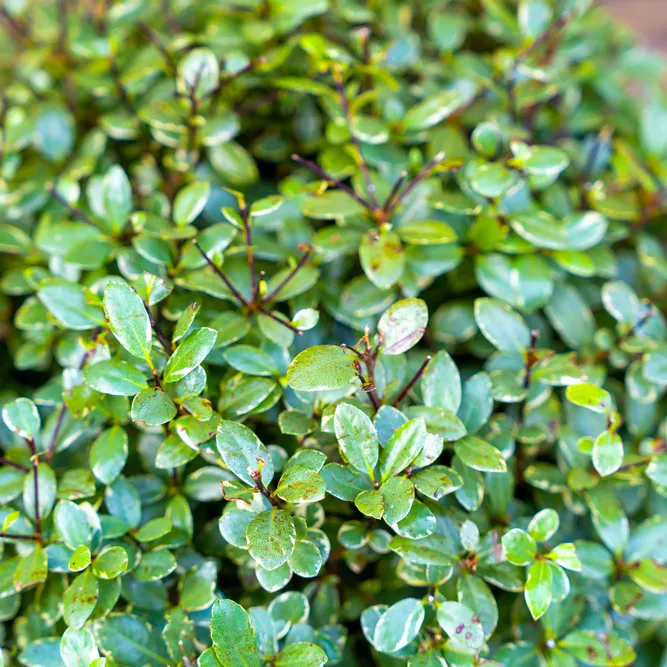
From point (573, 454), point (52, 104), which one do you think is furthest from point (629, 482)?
point (52, 104)

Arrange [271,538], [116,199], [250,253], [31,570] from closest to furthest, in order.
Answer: [271,538]
[31,570]
[250,253]
[116,199]

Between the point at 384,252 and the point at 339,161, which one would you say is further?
the point at 339,161

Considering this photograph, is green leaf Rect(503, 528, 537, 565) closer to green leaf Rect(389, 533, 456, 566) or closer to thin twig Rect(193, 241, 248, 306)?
green leaf Rect(389, 533, 456, 566)

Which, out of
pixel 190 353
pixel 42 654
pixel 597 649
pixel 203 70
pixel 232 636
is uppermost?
pixel 203 70

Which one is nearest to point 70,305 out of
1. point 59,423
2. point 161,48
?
point 59,423

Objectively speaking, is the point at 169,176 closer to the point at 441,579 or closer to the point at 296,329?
the point at 296,329

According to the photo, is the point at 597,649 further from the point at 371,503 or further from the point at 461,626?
the point at 371,503

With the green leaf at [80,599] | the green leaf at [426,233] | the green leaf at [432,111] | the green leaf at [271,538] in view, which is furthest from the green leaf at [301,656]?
the green leaf at [432,111]
